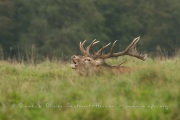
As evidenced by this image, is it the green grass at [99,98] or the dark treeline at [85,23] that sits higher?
the dark treeline at [85,23]

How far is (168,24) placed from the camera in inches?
1558

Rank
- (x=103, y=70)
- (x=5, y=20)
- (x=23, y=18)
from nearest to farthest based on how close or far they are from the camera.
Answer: (x=103, y=70), (x=5, y=20), (x=23, y=18)

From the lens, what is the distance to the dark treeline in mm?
37125

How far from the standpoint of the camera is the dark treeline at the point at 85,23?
122 ft

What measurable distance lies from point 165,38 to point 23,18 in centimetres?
942

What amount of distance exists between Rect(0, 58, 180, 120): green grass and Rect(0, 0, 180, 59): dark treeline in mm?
26808

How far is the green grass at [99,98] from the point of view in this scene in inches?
285

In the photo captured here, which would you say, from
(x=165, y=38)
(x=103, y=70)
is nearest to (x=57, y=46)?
(x=165, y=38)

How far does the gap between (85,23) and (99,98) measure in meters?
33.2

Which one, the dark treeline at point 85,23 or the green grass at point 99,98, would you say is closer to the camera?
the green grass at point 99,98

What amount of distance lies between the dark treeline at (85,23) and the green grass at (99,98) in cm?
2681

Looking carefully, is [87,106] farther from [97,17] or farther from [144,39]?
[97,17]

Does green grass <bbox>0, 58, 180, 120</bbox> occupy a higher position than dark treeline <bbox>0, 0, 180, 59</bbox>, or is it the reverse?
dark treeline <bbox>0, 0, 180, 59</bbox>

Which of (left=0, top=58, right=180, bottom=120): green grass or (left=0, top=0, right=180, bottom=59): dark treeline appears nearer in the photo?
(left=0, top=58, right=180, bottom=120): green grass
